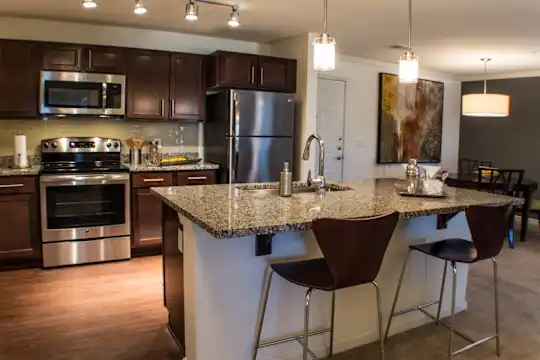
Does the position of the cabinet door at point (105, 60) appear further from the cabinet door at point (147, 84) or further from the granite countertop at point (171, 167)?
the granite countertop at point (171, 167)

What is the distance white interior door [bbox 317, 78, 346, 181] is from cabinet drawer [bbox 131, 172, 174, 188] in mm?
2351

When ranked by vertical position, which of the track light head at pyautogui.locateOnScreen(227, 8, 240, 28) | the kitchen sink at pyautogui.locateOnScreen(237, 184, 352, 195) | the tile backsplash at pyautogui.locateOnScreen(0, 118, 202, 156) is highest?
the track light head at pyautogui.locateOnScreen(227, 8, 240, 28)

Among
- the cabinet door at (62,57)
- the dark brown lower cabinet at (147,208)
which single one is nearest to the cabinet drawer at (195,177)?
the dark brown lower cabinet at (147,208)

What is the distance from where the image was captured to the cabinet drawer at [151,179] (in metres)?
4.32

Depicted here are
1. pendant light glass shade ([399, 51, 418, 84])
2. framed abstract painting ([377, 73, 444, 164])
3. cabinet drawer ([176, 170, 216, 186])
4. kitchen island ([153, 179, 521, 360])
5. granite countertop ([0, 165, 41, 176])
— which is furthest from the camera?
framed abstract painting ([377, 73, 444, 164])

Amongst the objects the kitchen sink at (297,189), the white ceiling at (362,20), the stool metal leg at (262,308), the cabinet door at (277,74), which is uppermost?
the white ceiling at (362,20)

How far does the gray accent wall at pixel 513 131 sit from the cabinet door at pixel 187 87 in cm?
491

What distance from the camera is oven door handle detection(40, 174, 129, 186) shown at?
157 inches

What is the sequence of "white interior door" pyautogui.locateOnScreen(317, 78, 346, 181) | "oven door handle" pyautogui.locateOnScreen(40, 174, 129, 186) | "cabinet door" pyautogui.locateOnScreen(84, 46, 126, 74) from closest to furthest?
"oven door handle" pyautogui.locateOnScreen(40, 174, 129, 186), "cabinet door" pyautogui.locateOnScreen(84, 46, 126, 74), "white interior door" pyautogui.locateOnScreen(317, 78, 346, 181)

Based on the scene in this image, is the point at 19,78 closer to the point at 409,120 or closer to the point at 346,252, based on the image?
the point at 346,252

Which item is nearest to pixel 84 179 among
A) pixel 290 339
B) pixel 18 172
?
pixel 18 172

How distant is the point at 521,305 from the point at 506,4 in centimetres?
229

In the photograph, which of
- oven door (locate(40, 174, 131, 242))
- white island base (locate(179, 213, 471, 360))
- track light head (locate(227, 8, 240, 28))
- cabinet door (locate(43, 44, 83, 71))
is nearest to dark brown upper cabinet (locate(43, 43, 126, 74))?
cabinet door (locate(43, 44, 83, 71))

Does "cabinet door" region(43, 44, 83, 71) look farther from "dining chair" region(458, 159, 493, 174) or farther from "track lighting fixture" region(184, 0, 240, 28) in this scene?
"dining chair" region(458, 159, 493, 174)
